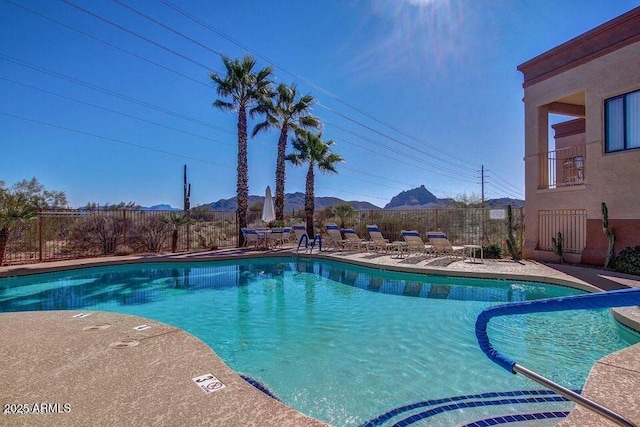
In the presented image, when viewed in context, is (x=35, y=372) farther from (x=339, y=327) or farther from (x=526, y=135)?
(x=526, y=135)

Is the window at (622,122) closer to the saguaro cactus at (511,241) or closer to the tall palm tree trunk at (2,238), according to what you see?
the saguaro cactus at (511,241)

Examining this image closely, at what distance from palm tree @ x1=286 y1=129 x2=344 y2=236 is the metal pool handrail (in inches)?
694

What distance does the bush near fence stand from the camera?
12.3m

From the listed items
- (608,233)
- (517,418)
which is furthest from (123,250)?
(608,233)

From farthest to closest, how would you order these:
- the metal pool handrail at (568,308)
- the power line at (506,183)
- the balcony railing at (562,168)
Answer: the power line at (506,183) → the balcony railing at (562,168) → the metal pool handrail at (568,308)

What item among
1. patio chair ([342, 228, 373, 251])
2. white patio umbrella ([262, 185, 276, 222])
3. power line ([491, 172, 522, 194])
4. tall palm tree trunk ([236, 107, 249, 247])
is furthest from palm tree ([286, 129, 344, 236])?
power line ([491, 172, 522, 194])

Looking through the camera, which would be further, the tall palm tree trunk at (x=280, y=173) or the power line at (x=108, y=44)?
the tall palm tree trunk at (x=280, y=173)

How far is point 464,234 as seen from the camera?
15.4 metres

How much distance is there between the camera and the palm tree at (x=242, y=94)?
627 inches

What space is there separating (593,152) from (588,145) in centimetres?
29

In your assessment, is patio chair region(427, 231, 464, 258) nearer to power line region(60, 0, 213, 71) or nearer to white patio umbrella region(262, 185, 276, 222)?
white patio umbrella region(262, 185, 276, 222)

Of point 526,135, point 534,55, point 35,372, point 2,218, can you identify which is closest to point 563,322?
point 35,372

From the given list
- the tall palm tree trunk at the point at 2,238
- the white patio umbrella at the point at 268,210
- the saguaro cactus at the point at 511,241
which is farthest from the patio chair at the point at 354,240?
the tall palm tree trunk at the point at 2,238

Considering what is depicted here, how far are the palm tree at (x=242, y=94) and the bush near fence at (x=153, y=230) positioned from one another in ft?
4.27
